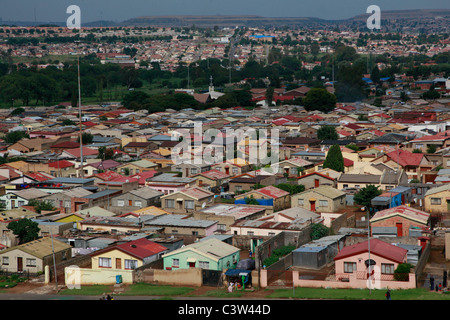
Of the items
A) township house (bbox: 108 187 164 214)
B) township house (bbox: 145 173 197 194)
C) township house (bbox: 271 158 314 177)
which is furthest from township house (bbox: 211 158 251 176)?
township house (bbox: 108 187 164 214)

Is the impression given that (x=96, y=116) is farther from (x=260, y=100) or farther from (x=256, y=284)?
(x=256, y=284)

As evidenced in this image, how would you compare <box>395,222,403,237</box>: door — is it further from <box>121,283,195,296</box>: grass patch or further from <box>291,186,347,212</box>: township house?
<box>121,283,195,296</box>: grass patch

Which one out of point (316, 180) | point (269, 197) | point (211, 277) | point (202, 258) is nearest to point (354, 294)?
point (211, 277)

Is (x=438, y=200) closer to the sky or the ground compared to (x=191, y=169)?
closer to the sky

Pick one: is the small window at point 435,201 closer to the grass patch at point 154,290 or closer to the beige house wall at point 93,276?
the grass patch at point 154,290

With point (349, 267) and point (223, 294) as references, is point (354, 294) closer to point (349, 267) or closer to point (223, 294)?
point (349, 267)

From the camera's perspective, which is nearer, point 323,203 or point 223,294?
point 223,294
